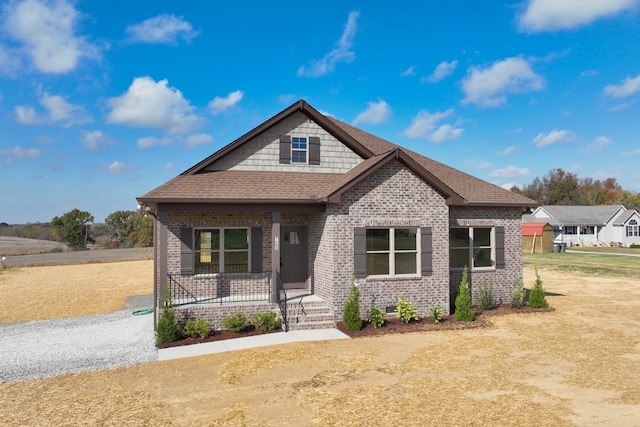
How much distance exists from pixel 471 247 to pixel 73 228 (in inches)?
2893

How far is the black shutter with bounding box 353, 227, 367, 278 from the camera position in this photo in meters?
13.7

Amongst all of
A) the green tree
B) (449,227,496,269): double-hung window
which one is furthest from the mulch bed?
the green tree

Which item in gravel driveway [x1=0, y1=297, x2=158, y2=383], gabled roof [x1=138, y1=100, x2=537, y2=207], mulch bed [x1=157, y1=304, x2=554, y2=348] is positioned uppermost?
gabled roof [x1=138, y1=100, x2=537, y2=207]

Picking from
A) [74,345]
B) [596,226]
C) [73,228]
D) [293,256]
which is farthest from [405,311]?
[73,228]

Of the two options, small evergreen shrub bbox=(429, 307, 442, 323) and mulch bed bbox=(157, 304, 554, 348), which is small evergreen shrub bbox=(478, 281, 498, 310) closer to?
mulch bed bbox=(157, 304, 554, 348)

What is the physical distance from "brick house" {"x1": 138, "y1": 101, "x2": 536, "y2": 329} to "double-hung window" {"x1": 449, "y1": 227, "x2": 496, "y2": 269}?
0.13ft

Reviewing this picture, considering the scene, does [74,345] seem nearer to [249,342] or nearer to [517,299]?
[249,342]

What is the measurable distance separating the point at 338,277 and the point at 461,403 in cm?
635

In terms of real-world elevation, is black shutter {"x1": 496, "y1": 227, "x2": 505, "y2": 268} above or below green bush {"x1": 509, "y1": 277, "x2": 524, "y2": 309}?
above

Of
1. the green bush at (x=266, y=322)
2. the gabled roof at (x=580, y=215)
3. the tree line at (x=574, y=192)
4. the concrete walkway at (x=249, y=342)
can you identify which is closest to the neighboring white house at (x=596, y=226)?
the gabled roof at (x=580, y=215)

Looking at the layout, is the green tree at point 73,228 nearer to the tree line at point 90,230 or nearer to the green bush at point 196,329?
the tree line at point 90,230

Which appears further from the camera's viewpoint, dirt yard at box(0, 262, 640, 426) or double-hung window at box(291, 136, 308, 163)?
double-hung window at box(291, 136, 308, 163)

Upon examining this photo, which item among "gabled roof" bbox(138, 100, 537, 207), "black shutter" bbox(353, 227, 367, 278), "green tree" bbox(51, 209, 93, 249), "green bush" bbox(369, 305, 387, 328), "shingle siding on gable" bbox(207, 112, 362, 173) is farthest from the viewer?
"green tree" bbox(51, 209, 93, 249)

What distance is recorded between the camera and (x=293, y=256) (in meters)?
15.8
